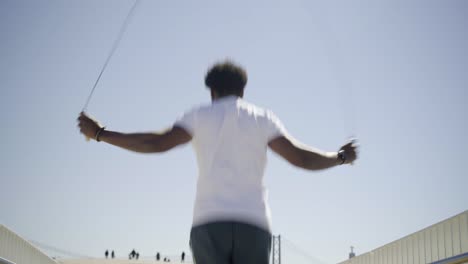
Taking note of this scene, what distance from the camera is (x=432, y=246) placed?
8273 millimetres

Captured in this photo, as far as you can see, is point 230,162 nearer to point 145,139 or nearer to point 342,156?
point 145,139

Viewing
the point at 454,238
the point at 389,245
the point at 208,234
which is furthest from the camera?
the point at 389,245

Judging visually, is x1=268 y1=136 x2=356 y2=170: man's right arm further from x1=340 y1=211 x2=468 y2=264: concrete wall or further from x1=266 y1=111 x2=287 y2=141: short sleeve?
x1=340 y1=211 x2=468 y2=264: concrete wall

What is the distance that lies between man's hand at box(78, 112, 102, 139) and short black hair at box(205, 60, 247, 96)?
0.67 metres

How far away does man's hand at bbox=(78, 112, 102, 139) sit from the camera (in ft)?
10.6

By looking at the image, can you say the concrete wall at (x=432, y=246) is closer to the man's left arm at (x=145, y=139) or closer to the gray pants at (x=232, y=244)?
the gray pants at (x=232, y=244)

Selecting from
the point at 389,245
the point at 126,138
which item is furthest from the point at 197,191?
the point at 389,245

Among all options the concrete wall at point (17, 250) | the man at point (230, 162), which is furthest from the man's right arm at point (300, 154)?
the concrete wall at point (17, 250)

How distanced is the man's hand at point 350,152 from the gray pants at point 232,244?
854mm

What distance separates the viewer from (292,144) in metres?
2.98

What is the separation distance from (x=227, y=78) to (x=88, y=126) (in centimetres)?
83

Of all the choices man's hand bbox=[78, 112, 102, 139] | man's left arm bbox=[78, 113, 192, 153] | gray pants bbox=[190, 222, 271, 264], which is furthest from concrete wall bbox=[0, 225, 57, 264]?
gray pants bbox=[190, 222, 271, 264]

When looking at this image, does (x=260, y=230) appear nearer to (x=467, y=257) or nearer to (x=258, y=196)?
(x=258, y=196)

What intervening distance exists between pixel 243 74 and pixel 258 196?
2.39 feet
